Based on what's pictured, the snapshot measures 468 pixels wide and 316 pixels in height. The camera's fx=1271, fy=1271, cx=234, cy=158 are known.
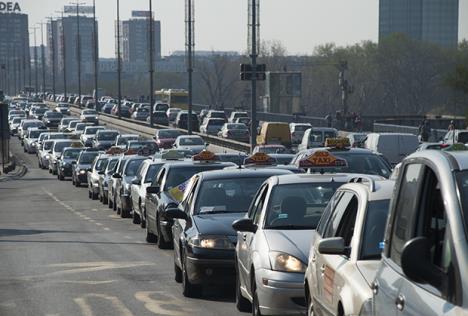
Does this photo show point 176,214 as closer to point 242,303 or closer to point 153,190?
point 242,303

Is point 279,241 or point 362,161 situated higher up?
point 279,241

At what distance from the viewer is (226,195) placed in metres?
15.6

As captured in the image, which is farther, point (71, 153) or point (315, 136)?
point (71, 153)

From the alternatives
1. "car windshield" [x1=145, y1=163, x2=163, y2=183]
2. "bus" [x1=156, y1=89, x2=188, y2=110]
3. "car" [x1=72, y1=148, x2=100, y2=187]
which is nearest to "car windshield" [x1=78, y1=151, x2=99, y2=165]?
"car" [x1=72, y1=148, x2=100, y2=187]

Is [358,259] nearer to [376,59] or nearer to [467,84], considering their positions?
[467,84]

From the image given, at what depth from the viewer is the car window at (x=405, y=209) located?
614 centimetres

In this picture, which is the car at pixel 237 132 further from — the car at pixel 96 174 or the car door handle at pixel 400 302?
the car door handle at pixel 400 302

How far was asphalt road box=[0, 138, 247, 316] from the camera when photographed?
13.9m

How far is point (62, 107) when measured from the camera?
130 m

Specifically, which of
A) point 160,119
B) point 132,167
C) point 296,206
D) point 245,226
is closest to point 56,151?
point 132,167

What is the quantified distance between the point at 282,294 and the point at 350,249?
3085 millimetres

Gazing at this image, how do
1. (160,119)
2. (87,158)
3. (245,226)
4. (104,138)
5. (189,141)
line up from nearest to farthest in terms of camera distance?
(245,226), (87,158), (189,141), (104,138), (160,119)

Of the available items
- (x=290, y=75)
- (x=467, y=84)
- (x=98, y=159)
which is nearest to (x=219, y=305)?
(x=98, y=159)

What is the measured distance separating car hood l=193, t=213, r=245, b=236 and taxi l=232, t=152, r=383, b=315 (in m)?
1.18
